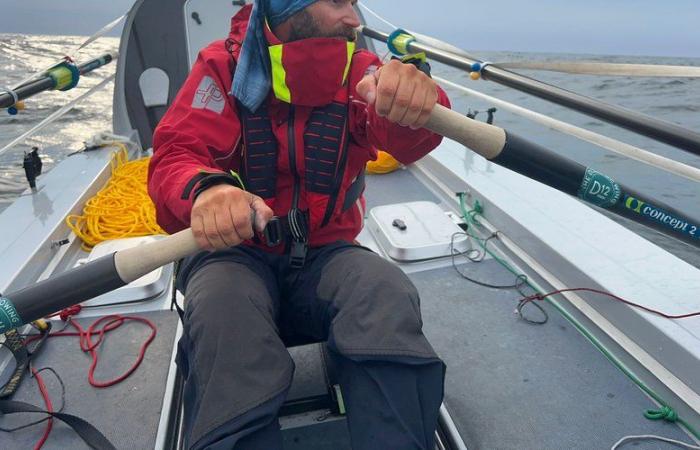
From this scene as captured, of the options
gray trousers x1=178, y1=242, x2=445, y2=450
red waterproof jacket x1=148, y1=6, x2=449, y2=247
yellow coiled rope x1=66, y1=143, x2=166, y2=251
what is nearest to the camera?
gray trousers x1=178, y1=242, x2=445, y2=450

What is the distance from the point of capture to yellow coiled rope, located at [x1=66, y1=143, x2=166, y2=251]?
8.23ft

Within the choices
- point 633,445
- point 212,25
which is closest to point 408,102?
point 633,445

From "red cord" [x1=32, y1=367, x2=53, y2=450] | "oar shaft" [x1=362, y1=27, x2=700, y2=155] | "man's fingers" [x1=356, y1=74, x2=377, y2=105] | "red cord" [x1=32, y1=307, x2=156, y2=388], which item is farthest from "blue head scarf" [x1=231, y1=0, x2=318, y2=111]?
"red cord" [x1=32, y1=367, x2=53, y2=450]

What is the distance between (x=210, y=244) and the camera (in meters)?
1.02

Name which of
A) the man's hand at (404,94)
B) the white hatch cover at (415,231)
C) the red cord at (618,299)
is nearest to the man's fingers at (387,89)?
the man's hand at (404,94)

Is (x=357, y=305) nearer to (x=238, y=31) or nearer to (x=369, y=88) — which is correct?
(x=369, y=88)

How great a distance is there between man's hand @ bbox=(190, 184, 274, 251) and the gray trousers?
0.18 metres

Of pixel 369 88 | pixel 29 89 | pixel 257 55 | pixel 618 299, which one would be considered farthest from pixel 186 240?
pixel 618 299

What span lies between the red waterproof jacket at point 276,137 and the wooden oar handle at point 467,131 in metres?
0.20

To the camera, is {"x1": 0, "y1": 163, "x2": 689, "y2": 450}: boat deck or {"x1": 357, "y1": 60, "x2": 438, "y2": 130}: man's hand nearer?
{"x1": 357, "y1": 60, "x2": 438, "y2": 130}: man's hand

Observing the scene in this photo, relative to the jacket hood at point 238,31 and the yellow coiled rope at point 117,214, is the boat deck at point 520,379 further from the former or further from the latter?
the yellow coiled rope at point 117,214

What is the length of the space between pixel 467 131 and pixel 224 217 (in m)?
0.57

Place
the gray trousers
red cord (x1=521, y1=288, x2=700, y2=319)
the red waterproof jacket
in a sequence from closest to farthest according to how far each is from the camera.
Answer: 1. the gray trousers
2. the red waterproof jacket
3. red cord (x1=521, y1=288, x2=700, y2=319)

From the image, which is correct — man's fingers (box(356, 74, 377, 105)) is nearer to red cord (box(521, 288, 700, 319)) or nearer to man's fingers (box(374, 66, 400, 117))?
man's fingers (box(374, 66, 400, 117))
